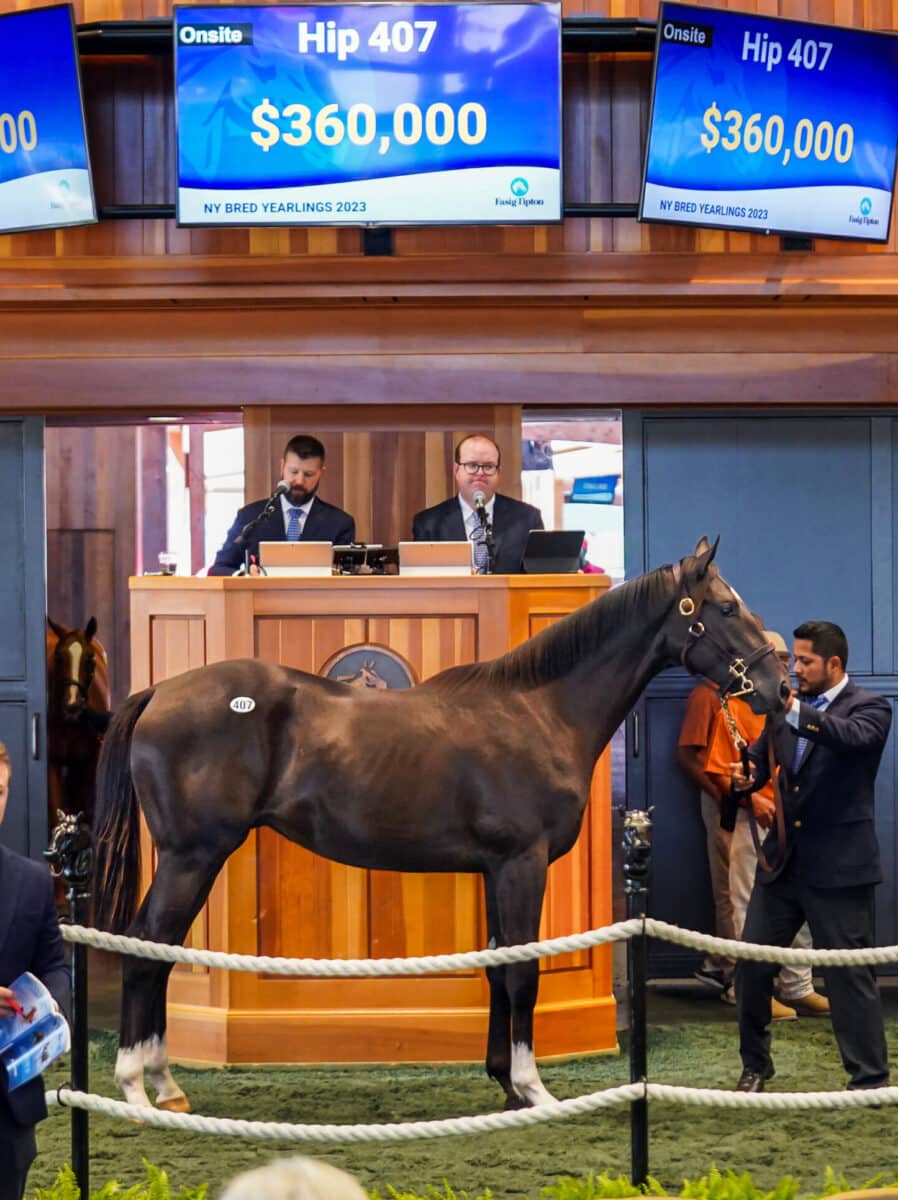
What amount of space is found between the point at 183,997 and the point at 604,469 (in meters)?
9.71

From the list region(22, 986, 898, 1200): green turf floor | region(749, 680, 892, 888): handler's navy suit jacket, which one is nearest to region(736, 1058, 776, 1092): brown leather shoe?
region(22, 986, 898, 1200): green turf floor

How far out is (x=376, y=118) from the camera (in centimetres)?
695

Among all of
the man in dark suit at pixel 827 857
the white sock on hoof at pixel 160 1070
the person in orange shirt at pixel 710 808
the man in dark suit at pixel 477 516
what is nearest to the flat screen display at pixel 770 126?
the man in dark suit at pixel 477 516

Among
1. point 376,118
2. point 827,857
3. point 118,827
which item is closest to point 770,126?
point 376,118

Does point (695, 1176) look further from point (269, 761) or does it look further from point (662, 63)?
point (662, 63)

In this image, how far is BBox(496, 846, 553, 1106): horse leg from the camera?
5.13 metres

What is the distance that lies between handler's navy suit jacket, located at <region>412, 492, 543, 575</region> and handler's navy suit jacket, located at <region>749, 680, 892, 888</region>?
165 cm

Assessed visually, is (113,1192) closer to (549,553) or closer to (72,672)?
(549,553)

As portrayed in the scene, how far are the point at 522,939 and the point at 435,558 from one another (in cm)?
150

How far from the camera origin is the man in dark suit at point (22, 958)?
310 centimetres

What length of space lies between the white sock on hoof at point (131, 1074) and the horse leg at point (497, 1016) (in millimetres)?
1140

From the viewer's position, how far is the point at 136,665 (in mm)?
6105

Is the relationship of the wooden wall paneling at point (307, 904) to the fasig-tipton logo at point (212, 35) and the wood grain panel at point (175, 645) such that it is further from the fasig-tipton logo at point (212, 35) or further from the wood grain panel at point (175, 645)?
the fasig-tipton logo at point (212, 35)

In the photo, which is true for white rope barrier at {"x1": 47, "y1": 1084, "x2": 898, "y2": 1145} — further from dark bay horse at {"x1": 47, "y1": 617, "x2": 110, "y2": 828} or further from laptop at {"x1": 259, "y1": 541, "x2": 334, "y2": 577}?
dark bay horse at {"x1": 47, "y1": 617, "x2": 110, "y2": 828}
